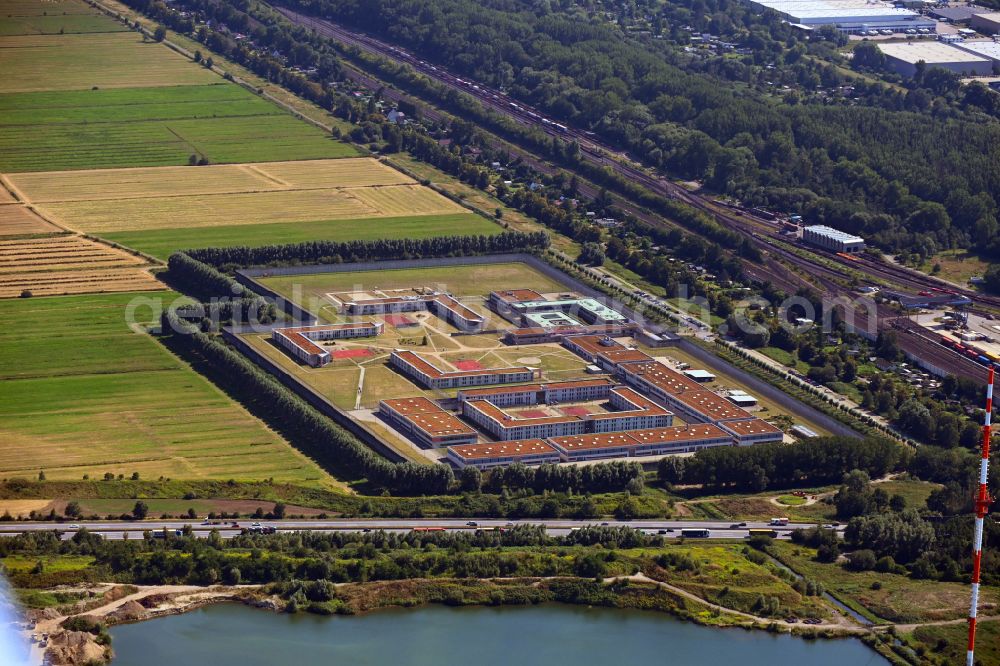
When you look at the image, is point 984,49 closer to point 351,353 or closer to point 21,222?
point 21,222

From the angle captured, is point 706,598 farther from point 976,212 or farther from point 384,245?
point 976,212

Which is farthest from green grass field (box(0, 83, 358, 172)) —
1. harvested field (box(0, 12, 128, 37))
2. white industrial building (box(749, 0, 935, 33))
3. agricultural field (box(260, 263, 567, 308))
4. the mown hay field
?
white industrial building (box(749, 0, 935, 33))

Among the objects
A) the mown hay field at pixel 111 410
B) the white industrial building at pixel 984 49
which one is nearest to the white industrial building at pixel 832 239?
the mown hay field at pixel 111 410

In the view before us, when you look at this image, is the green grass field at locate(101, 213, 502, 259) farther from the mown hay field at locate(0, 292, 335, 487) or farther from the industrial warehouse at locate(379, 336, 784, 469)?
the industrial warehouse at locate(379, 336, 784, 469)

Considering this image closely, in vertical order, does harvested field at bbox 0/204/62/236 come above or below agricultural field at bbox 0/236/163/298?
below

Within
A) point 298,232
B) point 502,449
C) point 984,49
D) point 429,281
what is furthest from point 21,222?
point 984,49

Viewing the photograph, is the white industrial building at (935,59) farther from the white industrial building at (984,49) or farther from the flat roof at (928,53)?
the white industrial building at (984,49)
